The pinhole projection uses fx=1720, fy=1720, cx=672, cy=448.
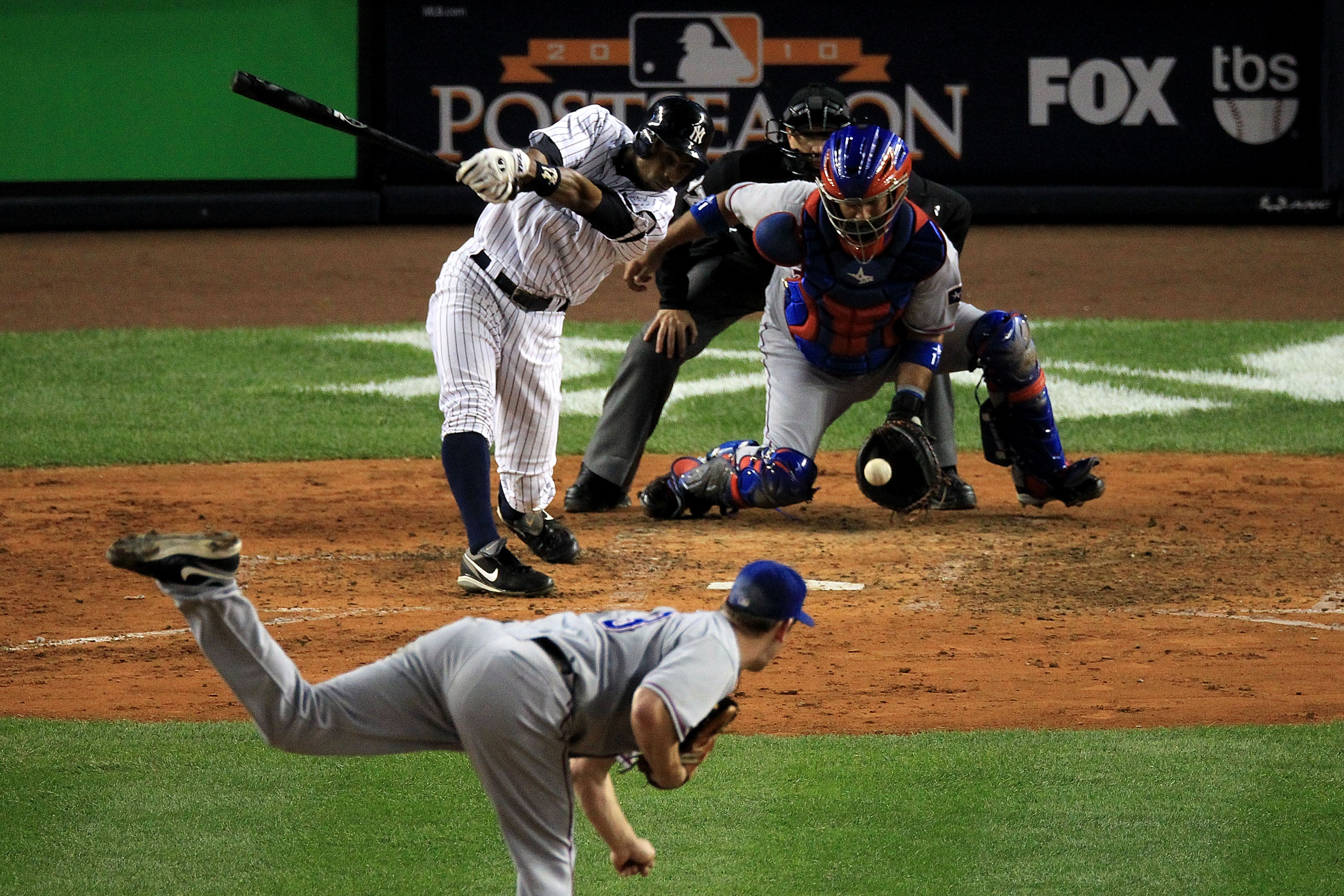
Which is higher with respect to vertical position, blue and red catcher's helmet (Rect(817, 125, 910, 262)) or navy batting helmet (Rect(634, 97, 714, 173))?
navy batting helmet (Rect(634, 97, 714, 173))

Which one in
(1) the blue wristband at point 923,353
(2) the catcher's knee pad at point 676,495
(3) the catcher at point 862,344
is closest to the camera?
(3) the catcher at point 862,344

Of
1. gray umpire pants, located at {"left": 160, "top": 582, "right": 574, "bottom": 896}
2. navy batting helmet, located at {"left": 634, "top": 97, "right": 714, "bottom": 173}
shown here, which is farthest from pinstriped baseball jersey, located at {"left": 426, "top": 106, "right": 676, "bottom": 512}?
gray umpire pants, located at {"left": 160, "top": 582, "right": 574, "bottom": 896}

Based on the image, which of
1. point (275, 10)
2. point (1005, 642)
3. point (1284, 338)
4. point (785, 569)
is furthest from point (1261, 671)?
point (275, 10)

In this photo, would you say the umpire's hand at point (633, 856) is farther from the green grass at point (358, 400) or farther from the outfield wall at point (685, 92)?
the outfield wall at point (685, 92)

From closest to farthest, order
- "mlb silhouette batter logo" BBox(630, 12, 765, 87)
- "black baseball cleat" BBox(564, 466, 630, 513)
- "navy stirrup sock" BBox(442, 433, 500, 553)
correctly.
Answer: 1. "navy stirrup sock" BBox(442, 433, 500, 553)
2. "black baseball cleat" BBox(564, 466, 630, 513)
3. "mlb silhouette batter logo" BBox(630, 12, 765, 87)

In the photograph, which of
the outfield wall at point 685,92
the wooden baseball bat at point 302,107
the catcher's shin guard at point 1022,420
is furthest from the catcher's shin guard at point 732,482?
the outfield wall at point 685,92

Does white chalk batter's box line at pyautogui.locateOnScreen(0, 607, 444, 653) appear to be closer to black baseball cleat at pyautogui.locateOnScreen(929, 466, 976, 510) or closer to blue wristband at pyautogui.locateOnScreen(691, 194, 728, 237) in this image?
blue wristband at pyautogui.locateOnScreen(691, 194, 728, 237)

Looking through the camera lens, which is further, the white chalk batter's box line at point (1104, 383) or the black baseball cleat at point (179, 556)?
the white chalk batter's box line at point (1104, 383)
